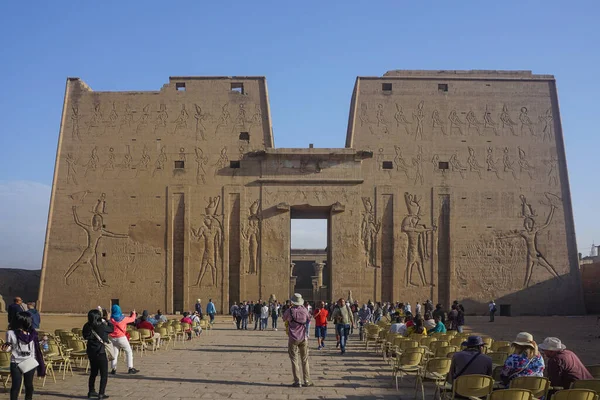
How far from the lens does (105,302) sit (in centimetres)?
3048

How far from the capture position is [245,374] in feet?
36.2

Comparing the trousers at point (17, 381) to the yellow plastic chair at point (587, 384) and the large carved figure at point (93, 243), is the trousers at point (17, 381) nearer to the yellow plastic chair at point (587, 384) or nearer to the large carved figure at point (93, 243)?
the yellow plastic chair at point (587, 384)

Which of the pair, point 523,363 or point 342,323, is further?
point 342,323

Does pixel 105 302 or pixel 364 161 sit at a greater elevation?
pixel 364 161

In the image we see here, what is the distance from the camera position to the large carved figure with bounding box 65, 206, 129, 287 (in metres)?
30.7

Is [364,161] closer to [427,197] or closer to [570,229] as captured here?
[427,197]

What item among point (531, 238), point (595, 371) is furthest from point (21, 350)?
point (531, 238)

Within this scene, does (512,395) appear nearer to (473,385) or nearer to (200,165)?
(473,385)

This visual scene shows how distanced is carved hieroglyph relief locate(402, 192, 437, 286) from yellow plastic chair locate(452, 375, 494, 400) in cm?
2407

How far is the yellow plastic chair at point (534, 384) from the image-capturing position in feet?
21.8

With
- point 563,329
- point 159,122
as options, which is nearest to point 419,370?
point 563,329

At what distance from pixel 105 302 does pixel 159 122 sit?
29.5 feet

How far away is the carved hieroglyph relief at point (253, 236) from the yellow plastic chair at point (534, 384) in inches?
962

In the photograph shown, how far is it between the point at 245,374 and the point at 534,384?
18.3ft
